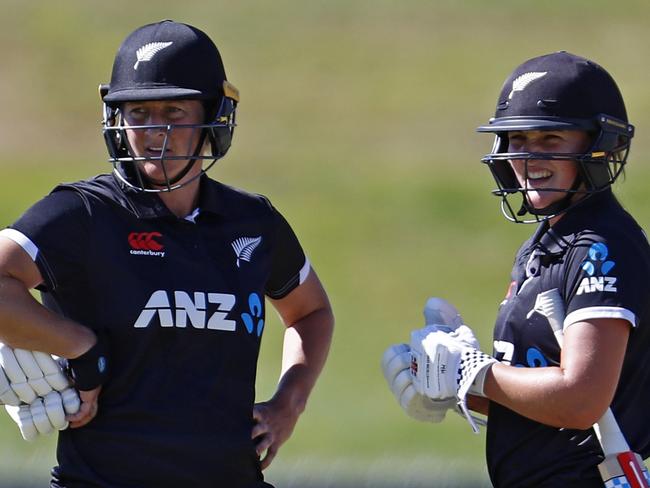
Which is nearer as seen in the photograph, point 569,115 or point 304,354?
point 569,115

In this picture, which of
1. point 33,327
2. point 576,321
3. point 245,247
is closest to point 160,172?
point 245,247

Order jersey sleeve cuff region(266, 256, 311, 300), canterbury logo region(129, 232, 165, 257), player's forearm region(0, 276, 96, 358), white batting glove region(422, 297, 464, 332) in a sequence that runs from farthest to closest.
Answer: jersey sleeve cuff region(266, 256, 311, 300) → white batting glove region(422, 297, 464, 332) → canterbury logo region(129, 232, 165, 257) → player's forearm region(0, 276, 96, 358)

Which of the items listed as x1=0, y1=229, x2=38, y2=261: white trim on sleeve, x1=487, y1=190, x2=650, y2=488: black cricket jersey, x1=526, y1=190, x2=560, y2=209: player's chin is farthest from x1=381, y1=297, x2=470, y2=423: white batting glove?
x1=0, y1=229, x2=38, y2=261: white trim on sleeve

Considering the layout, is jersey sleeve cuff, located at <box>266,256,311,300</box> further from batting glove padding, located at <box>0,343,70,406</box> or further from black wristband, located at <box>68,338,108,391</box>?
batting glove padding, located at <box>0,343,70,406</box>

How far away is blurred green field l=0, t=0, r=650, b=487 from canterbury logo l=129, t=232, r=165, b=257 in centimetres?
710

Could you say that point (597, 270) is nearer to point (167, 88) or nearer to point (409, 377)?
point (409, 377)

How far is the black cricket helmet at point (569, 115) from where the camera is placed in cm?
413

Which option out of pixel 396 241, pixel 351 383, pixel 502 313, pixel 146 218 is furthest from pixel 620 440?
pixel 396 241

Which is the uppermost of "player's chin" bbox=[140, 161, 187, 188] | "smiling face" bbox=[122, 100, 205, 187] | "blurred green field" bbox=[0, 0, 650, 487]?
"smiling face" bbox=[122, 100, 205, 187]

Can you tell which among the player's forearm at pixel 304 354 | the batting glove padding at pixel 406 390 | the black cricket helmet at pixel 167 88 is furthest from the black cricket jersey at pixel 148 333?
the batting glove padding at pixel 406 390

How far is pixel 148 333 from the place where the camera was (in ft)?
13.2

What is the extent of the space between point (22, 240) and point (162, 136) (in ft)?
1.79

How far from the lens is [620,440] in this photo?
397 centimetres

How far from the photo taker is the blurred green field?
15039mm
